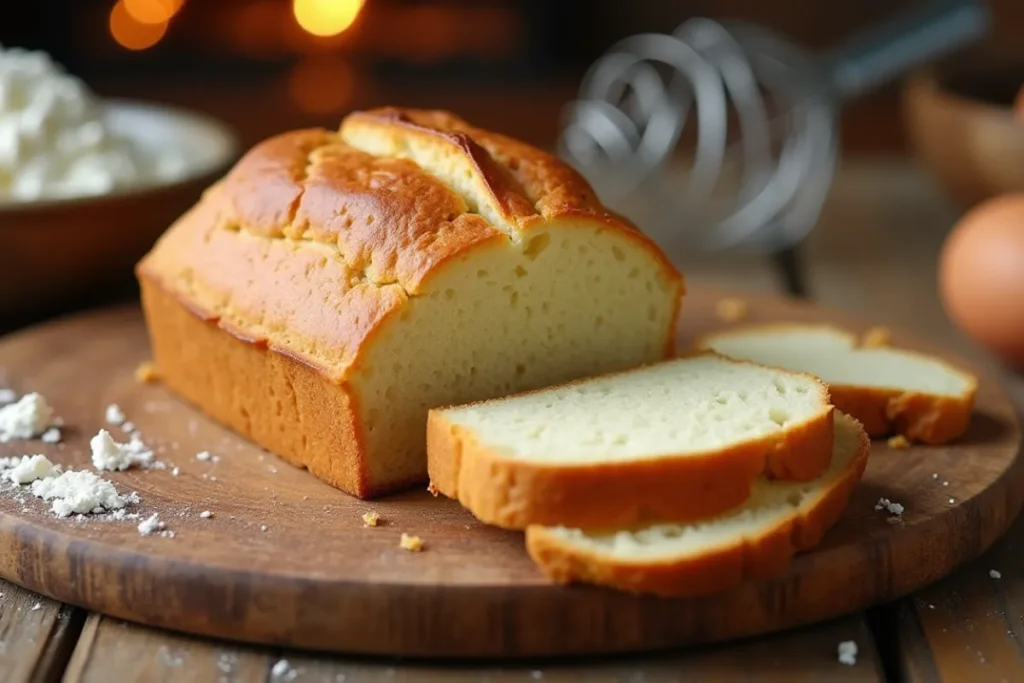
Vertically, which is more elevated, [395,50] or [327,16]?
[327,16]

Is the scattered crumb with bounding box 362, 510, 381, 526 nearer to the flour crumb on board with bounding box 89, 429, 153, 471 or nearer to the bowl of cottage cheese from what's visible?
the flour crumb on board with bounding box 89, 429, 153, 471

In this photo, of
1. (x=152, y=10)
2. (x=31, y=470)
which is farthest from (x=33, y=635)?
(x=152, y=10)

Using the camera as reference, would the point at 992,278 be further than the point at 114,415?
Yes

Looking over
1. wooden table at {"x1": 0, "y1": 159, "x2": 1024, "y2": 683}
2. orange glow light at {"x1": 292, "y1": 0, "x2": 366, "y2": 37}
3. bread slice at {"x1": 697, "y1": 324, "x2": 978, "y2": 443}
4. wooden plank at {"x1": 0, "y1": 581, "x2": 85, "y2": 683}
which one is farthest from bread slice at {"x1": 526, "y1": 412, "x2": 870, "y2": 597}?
orange glow light at {"x1": 292, "y1": 0, "x2": 366, "y2": 37}

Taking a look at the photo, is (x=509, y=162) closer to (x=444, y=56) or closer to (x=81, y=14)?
(x=444, y=56)

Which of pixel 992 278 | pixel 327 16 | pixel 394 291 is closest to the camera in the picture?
pixel 394 291

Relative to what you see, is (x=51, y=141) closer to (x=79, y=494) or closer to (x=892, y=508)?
(x=79, y=494)

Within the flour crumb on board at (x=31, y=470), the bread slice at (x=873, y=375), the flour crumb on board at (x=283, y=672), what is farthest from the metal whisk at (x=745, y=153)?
the flour crumb on board at (x=283, y=672)
